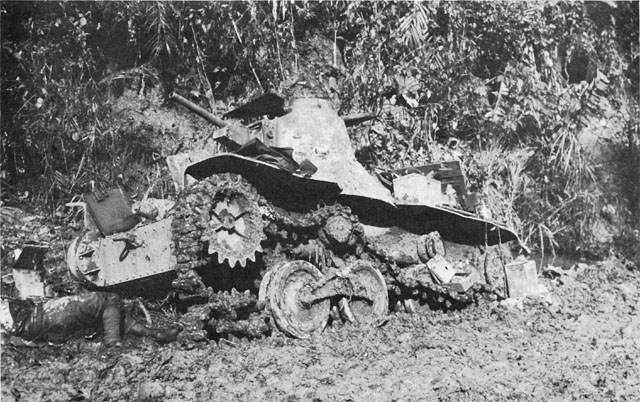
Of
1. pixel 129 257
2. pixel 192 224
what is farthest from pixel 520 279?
pixel 129 257

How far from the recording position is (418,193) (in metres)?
9.62

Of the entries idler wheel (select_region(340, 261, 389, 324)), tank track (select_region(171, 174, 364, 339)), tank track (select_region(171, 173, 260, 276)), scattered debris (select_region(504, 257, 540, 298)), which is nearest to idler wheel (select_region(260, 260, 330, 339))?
tank track (select_region(171, 174, 364, 339))

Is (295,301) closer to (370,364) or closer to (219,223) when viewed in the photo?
(219,223)

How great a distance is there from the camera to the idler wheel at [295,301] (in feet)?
25.4

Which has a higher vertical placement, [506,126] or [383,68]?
[383,68]

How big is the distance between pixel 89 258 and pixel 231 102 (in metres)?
6.07

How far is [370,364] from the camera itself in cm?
640

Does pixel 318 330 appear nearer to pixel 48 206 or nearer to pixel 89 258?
pixel 89 258

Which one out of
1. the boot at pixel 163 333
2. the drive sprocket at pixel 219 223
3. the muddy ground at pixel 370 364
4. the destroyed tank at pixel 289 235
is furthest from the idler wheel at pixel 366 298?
the boot at pixel 163 333

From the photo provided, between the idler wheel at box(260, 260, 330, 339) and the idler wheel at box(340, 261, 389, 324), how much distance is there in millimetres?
351

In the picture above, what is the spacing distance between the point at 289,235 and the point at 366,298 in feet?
3.58

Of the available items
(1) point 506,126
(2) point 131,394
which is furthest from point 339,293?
(1) point 506,126

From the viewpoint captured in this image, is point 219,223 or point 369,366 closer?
point 369,366

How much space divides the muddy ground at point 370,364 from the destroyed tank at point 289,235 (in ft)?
1.34
